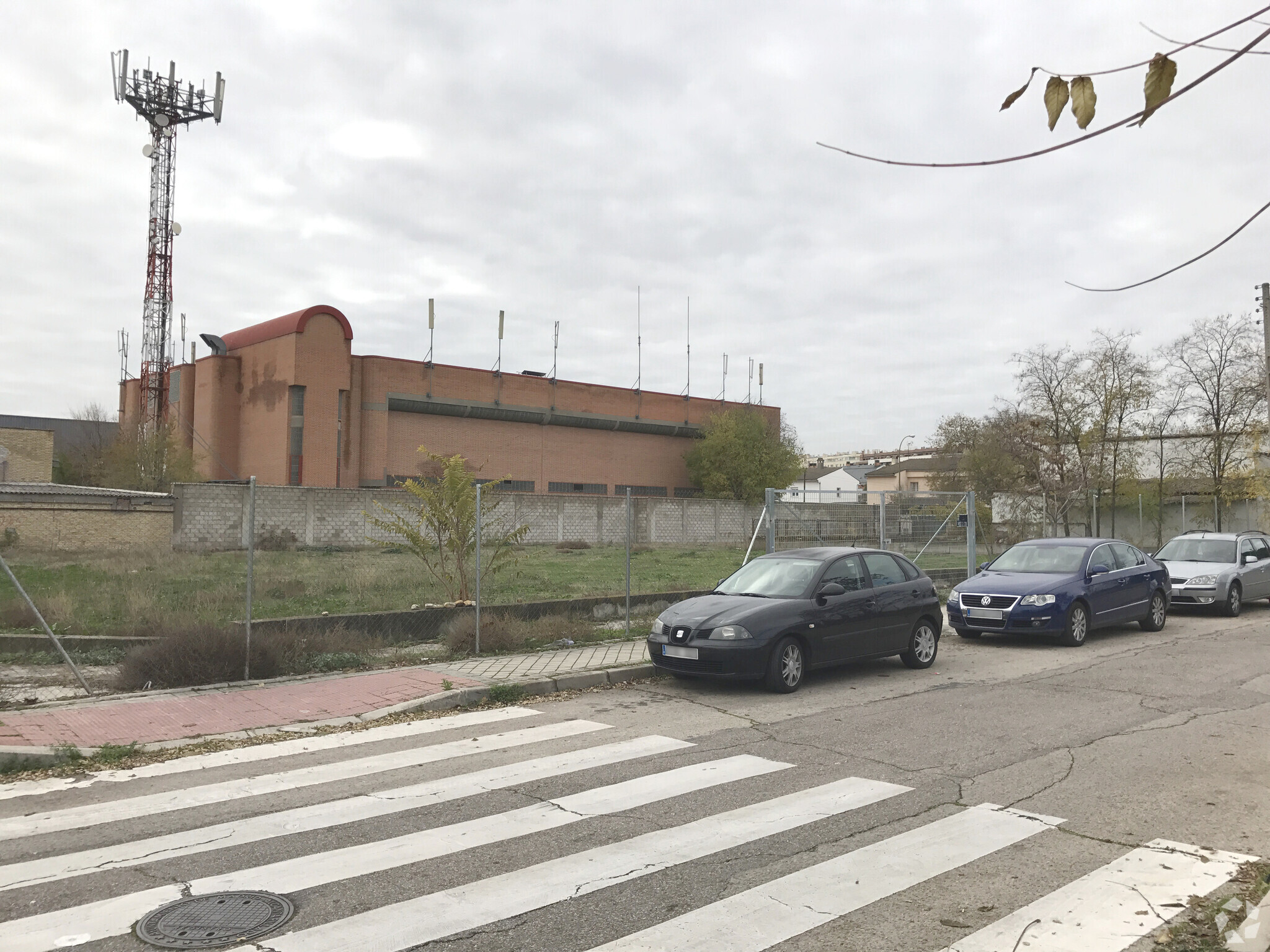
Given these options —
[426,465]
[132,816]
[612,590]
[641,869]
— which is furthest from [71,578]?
[426,465]

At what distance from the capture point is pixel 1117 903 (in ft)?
14.6

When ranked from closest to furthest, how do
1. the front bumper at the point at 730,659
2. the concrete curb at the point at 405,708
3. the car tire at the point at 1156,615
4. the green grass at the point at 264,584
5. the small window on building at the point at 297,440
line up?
1. the concrete curb at the point at 405,708
2. the front bumper at the point at 730,659
3. the green grass at the point at 264,584
4. the car tire at the point at 1156,615
5. the small window on building at the point at 297,440

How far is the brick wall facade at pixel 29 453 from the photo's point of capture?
54594 millimetres

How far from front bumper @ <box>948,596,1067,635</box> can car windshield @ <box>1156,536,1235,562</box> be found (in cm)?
746

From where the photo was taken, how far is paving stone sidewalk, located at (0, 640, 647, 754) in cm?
798

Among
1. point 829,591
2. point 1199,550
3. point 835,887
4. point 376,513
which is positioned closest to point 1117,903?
point 835,887

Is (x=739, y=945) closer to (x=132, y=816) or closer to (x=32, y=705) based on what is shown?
(x=132, y=816)

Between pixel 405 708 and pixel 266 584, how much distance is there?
32.2ft

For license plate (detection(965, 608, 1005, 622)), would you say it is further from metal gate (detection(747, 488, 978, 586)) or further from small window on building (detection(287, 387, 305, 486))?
small window on building (detection(287, 387, 305, 486))

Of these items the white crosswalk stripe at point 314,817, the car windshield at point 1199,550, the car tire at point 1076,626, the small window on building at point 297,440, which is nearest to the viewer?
the white crosswalk stripe at point 314,817

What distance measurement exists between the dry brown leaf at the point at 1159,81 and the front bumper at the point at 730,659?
7.88 meters

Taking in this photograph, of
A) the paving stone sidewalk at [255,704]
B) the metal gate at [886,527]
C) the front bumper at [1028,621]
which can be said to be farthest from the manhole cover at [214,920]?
the metal gate at [886,527]

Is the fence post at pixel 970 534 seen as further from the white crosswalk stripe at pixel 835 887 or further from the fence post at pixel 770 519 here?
the white crosswalk stripe at pixel 835 887

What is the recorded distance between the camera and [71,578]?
18047 millimetres
